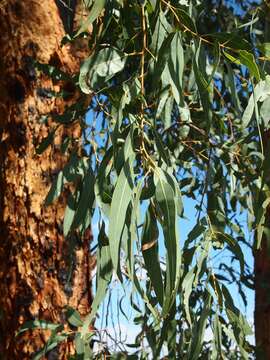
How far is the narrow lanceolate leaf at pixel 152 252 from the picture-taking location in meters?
0.90

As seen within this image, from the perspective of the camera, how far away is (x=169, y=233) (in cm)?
85

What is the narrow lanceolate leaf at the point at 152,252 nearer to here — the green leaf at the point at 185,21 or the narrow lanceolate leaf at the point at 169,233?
the narrow lanceolate leaf at the point at 169,233

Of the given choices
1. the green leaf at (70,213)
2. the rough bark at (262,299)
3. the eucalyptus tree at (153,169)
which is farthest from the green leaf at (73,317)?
the rough bark at (262,299)

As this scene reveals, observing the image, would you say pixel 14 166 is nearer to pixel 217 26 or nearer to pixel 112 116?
pixel 112 116

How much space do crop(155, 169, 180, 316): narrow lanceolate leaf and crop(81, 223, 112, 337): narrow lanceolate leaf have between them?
0.59 feet

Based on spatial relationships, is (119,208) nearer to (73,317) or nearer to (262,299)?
(73,317)

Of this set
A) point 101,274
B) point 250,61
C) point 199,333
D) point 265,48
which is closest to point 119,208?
point 101,274

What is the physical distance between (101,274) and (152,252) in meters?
0.14

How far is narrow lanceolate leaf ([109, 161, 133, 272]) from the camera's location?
823mm

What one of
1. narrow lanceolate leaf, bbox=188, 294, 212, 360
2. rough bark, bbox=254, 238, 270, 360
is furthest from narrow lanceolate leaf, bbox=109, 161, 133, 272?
rough bark, bbox=254, 238, 270, 360

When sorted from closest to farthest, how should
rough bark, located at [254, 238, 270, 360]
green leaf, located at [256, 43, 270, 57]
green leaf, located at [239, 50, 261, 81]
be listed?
green leaf, located at [239, 50, 261, 81], green leaf, located at [256, 43, 270, 57], rough bark, located at [254, 238, 270, 360]

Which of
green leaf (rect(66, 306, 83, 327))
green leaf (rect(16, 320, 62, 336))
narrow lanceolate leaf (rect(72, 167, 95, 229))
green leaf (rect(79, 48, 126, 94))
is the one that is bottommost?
green leaf (rect(16, 320, 62, 336))

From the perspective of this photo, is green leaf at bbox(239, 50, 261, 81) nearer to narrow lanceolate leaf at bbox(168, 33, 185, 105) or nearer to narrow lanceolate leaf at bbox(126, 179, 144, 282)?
narrow lanceolate leaf at bbox(168, 33, 185, 105)

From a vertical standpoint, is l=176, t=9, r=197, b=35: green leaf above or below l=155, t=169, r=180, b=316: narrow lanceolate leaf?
above
